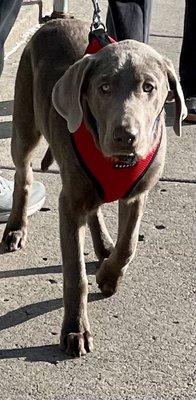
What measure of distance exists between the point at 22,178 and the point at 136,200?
77 centimetres

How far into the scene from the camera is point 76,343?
11.9 feet

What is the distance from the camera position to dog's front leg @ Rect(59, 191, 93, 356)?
3.65 meters

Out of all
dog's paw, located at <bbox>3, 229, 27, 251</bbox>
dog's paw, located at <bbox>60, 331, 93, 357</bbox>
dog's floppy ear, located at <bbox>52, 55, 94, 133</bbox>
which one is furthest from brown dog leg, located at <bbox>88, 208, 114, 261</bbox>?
dog's floppy ear, located at <bbox>52, 55, 94, 133</bbox>

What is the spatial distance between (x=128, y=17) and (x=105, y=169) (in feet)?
5.90

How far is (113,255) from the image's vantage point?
396 centimetres

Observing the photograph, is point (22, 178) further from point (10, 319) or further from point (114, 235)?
point (10, 319)

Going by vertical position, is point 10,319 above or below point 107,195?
below

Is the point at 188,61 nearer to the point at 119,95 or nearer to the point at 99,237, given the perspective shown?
the point at 99,237

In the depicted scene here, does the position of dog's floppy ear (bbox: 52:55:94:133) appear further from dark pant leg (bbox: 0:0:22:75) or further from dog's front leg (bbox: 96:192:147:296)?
dark pant leg (bbox: 0:0:22:75)

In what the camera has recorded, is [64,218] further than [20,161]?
No

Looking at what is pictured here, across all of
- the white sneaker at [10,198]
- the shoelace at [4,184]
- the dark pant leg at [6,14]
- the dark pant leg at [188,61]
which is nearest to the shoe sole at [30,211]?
the white sneaker at [10,198]

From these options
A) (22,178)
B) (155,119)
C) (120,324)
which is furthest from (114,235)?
(155,119)

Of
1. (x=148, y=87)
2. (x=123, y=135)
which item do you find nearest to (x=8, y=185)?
(x=148, y=87)

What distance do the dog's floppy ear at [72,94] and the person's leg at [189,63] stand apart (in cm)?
264
